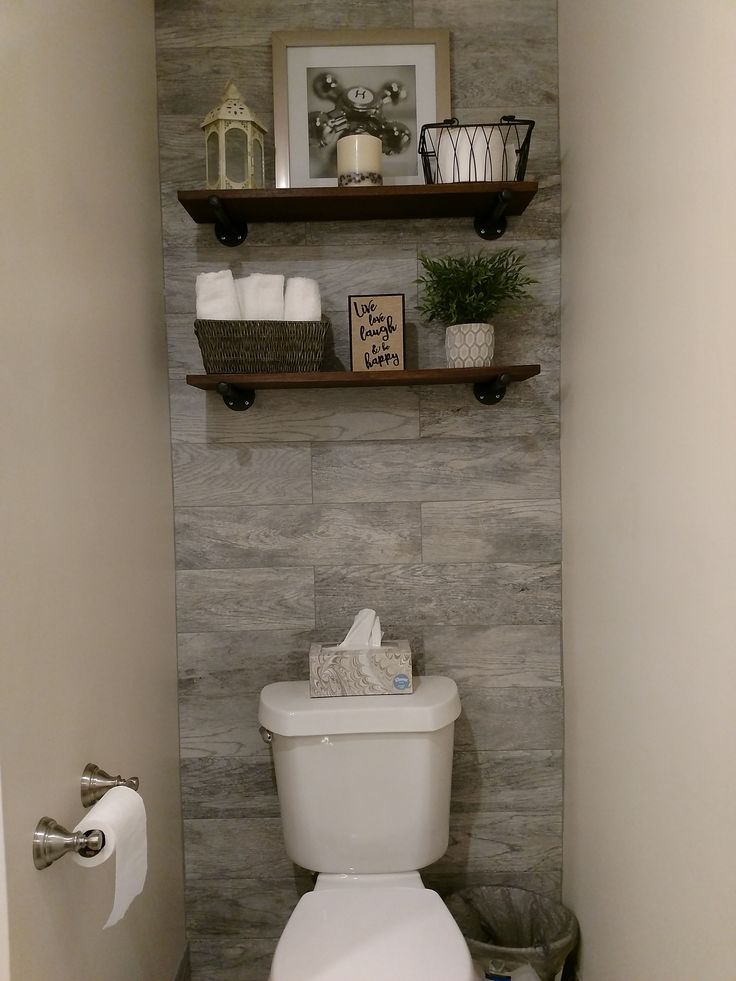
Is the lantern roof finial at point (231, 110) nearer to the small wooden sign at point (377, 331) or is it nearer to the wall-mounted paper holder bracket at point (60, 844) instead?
the small wooden sign at point (377, 331)

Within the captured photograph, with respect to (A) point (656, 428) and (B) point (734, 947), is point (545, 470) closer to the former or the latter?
(A) point (656, 428)

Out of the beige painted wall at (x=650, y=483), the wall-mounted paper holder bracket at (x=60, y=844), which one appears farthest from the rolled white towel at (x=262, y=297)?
the wall-mounted paper holder bracket at (x=60, y=844)

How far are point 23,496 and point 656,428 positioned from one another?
93cm

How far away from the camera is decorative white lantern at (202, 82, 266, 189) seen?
167cm

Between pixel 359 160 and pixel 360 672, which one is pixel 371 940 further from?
pixel 359 160

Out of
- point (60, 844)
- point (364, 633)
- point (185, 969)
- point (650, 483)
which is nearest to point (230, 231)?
point (364, 633)

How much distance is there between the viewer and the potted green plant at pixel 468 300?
1.72m

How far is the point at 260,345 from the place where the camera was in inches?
66.2

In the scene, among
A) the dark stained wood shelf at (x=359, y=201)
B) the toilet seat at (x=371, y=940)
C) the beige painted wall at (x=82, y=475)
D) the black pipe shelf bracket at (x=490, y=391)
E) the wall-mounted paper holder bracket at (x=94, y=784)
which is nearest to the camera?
the beige painted wall at (x=82, y=475)

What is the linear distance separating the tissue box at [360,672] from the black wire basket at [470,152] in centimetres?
97

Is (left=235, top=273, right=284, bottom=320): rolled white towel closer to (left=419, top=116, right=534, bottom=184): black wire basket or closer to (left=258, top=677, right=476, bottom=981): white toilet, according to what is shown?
(left=419, top=116, right=534, bottom=184): black wire basket

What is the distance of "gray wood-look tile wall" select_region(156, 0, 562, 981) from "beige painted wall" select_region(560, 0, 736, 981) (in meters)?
0.09

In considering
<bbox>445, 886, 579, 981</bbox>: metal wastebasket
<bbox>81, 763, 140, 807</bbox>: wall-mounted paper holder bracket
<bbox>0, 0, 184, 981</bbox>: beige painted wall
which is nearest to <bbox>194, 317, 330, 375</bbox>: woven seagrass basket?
<bbox>0, 0, 184, 981</bbox>: beige painted wall

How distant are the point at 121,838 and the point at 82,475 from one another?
0.53 meters
